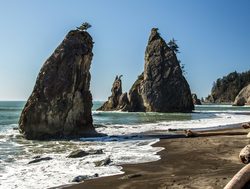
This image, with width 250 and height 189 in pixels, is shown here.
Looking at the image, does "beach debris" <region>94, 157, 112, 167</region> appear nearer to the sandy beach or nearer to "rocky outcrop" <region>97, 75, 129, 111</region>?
the sandy beach

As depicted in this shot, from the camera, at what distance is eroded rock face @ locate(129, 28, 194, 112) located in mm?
95000

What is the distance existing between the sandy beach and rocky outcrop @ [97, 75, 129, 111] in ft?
261

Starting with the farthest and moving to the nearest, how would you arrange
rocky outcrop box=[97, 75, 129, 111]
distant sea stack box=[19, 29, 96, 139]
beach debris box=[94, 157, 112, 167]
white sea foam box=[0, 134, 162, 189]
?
rocky outcrop box=[97, 75, 129, 111]
distant sea stack box=[19, 29, 96, 139]
beach debris box=[94, 157, 112, 167]
white sea foam box=[0, 134, 162, 189]

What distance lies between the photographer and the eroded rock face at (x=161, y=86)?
95000 millimetres

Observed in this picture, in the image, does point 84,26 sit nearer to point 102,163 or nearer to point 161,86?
point 102,163

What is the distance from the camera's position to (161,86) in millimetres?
97062

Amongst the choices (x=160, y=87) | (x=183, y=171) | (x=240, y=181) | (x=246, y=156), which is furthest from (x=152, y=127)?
(x=160, y=87)

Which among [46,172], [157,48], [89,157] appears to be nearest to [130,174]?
[46,172]

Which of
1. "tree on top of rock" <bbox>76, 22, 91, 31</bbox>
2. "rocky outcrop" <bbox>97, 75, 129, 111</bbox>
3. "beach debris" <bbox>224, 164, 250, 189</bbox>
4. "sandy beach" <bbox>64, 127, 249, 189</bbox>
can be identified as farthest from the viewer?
"rocky outcrop" <bbox>97, 75, 129, 111</bbox>

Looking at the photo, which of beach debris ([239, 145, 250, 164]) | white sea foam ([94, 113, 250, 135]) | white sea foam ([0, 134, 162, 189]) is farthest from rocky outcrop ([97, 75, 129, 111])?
beach debris ([239, 145, 250, 164])

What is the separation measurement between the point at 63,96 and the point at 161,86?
6717 cm

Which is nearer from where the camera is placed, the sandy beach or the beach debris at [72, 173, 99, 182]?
the sandy beach

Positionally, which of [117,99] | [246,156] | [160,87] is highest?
[160,87]

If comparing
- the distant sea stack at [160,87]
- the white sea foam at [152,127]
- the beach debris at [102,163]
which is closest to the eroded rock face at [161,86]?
the distant sea stack at [160,87]
